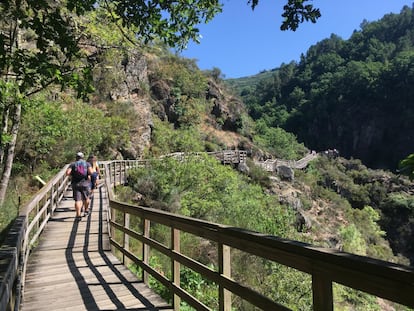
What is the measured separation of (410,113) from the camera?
377ft

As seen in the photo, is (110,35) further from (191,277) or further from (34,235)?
(191,277)

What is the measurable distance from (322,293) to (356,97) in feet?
458

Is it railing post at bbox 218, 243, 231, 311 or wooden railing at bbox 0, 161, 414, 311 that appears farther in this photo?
railing post at bbox 218, 243, 231, 311

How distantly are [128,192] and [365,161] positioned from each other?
112293 mm

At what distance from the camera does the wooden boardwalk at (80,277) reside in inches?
175

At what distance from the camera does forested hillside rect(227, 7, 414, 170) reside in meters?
119

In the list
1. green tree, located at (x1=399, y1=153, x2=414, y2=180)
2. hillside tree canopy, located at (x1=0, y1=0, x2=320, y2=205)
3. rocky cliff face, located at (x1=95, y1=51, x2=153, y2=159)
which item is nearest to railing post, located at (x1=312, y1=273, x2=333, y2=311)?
green tree, located at (x1=399, y1=153, x2=414, y2=180)

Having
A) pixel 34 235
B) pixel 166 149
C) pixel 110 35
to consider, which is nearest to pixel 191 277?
pixel 34 235

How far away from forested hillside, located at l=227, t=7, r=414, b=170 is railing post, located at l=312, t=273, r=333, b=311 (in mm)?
114011

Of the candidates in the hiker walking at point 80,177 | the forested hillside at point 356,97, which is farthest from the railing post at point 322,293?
Answer: the forested hillside at point 356,97

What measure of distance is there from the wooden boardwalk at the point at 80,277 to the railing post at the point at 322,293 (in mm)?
2453

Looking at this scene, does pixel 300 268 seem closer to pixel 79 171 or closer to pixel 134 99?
pixel 79 171

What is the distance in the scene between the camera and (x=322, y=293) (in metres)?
2.07

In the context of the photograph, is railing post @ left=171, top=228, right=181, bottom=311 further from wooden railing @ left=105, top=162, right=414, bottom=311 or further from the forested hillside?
the forested hillside
